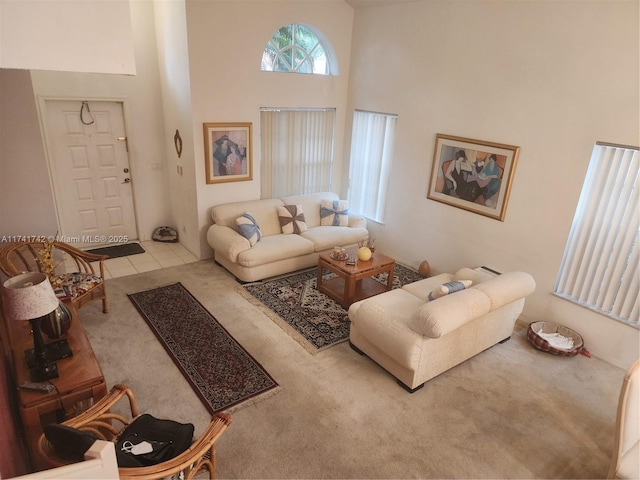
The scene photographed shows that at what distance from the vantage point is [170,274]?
16.9ft

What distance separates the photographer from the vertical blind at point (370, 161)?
574cm

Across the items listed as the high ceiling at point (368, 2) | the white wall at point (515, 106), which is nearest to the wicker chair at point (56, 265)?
the white wall at point (515, 106)

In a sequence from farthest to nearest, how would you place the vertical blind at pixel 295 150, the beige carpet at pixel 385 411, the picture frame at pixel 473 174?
the vertical blind at pixel 295 150 < the picture frame at pixel 473 174 < the beige carpet at pixel 385 411

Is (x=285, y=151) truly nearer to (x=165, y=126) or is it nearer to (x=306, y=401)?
(x=165, y=126)

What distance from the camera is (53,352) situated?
2639 mm

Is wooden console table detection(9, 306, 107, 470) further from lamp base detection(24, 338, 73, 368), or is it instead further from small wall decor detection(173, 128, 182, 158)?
small wall decor detection(173, 128, 182, 158)

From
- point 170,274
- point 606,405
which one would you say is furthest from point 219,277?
point 606,405

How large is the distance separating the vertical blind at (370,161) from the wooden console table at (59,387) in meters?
4.30

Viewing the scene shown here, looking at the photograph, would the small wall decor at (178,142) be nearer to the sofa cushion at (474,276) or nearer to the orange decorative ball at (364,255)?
the orange decorative ball at (364,255)

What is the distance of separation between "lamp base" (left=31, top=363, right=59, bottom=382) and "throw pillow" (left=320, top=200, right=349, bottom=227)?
A: 396cm

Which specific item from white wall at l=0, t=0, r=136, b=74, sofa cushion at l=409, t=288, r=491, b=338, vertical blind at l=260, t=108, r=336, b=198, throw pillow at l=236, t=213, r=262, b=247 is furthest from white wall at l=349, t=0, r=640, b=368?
white wall at l=0, t=0, r=136, b=74

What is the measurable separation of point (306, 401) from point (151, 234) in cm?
424

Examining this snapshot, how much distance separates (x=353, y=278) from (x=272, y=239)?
4.50 ft

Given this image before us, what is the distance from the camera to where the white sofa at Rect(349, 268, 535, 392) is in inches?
125
